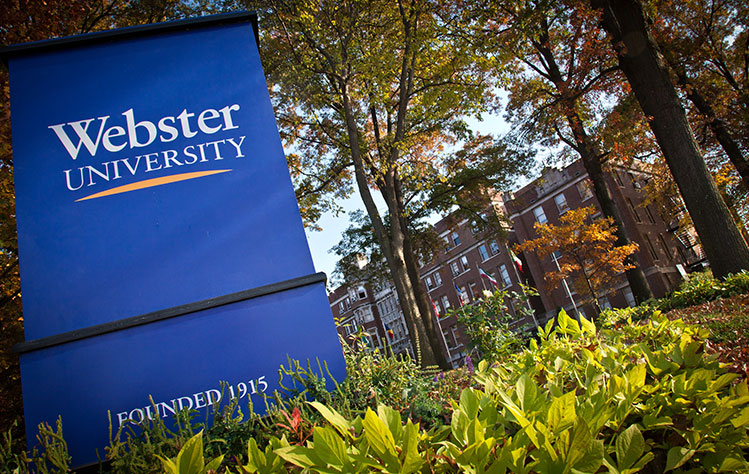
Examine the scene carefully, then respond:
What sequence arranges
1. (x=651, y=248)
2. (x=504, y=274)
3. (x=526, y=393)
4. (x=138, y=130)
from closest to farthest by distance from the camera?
(x=526, y=393) < (x=138, y=130) < (x=651, y=248) < (x=504, y=274)

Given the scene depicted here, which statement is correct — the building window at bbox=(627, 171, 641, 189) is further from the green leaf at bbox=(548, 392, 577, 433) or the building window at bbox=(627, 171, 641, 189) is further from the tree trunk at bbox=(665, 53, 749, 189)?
the green leaf at bbox=(548, 392, 577, 433)

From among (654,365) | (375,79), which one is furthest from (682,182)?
(654,365)

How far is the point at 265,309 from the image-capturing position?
3004 millimetres

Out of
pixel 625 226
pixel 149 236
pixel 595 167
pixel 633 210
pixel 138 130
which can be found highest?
pixel 633 210

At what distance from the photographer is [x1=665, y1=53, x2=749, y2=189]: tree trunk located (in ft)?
64.9

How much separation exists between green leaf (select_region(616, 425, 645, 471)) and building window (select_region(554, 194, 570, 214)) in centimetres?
4307

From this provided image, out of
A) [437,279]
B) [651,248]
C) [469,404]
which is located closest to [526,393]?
[469,404]

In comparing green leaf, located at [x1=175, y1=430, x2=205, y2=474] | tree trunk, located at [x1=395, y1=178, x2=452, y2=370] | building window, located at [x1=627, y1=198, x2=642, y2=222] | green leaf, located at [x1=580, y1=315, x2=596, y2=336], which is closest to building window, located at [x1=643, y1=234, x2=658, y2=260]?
building window, located at [x1=627, y1=198, x2=642, y2=222]

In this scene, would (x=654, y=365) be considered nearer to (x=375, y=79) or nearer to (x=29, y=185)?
(x=29, y=185)

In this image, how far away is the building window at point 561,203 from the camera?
4116 cm

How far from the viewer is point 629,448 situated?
1164 mm

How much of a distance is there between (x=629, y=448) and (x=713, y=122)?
24.3 meters

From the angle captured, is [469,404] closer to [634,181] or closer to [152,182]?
[152,182]

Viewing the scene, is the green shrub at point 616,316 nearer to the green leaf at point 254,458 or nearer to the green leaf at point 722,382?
the green leaf at point 722,382
